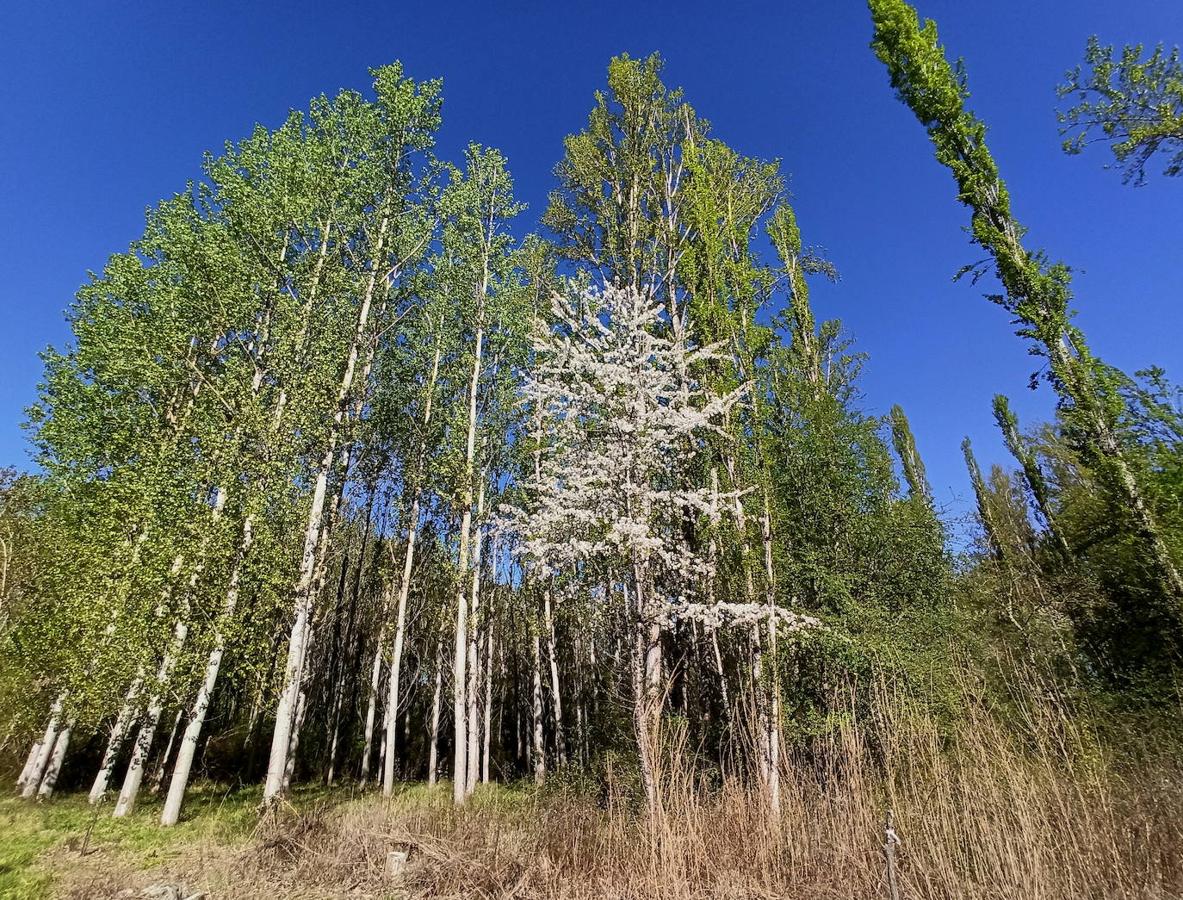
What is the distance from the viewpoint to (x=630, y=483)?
7.32 m

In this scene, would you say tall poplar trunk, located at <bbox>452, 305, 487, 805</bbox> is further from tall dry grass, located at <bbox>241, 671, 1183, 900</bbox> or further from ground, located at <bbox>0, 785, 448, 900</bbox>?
tall dry grass, located at <bbox>241, 671, 1183, 900</bbox>

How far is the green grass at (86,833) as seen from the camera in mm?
5905

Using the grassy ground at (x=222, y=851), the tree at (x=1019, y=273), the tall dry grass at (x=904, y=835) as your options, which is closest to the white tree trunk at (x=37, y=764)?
the grassy ground at (x=222, y=851)

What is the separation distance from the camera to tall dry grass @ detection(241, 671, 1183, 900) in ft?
10.7

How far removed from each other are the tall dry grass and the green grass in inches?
119

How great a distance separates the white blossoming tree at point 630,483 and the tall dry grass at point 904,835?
1997 mm

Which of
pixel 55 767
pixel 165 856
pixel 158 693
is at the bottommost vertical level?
pixel 165 856

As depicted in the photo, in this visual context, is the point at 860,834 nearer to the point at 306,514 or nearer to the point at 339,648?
the point at 306,514

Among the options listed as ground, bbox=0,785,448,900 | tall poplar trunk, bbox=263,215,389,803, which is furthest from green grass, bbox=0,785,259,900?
tall poplar trunk, bbox=263,215,389,803

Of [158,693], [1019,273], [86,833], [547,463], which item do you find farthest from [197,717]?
[1019,273]

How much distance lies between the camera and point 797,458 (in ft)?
37.4

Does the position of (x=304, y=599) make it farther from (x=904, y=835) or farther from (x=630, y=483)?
(x=904, y=835)

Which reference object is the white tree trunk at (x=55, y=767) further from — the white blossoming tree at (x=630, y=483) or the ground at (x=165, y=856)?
the white blossoming tree at (x=630, y=483)

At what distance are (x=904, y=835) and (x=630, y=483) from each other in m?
4.66
